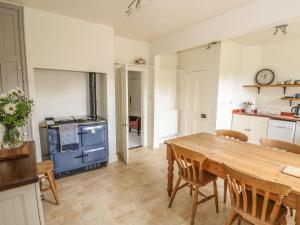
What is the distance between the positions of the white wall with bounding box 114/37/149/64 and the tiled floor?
2.37 m

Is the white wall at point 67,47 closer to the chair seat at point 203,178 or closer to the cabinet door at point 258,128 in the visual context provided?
the chair seat at point 203,178

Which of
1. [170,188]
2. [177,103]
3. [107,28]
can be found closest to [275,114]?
[177,103]

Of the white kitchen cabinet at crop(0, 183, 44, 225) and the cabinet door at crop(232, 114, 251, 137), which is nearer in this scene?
the white kitchen cabinet at crop(0, 183, 44, 225)

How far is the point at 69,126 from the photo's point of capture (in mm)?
2824

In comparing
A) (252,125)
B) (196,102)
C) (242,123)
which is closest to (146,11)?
(196,102)

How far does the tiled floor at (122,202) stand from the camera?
2055 mm

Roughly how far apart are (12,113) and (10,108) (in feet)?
0.16

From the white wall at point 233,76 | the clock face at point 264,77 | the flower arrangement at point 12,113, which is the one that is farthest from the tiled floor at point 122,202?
the clock face at point 264,77

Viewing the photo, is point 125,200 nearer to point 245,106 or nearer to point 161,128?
point 161,128

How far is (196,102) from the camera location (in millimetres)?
4395

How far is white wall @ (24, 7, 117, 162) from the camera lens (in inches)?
104

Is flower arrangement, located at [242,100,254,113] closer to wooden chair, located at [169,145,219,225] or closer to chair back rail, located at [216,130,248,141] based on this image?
chair back rail, located at [216,130,248,141]

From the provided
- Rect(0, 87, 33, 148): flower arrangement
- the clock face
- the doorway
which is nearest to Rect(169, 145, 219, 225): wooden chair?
Rect(0, 87, 33, 148): flower arrangement

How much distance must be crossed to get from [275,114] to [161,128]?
106 inches
